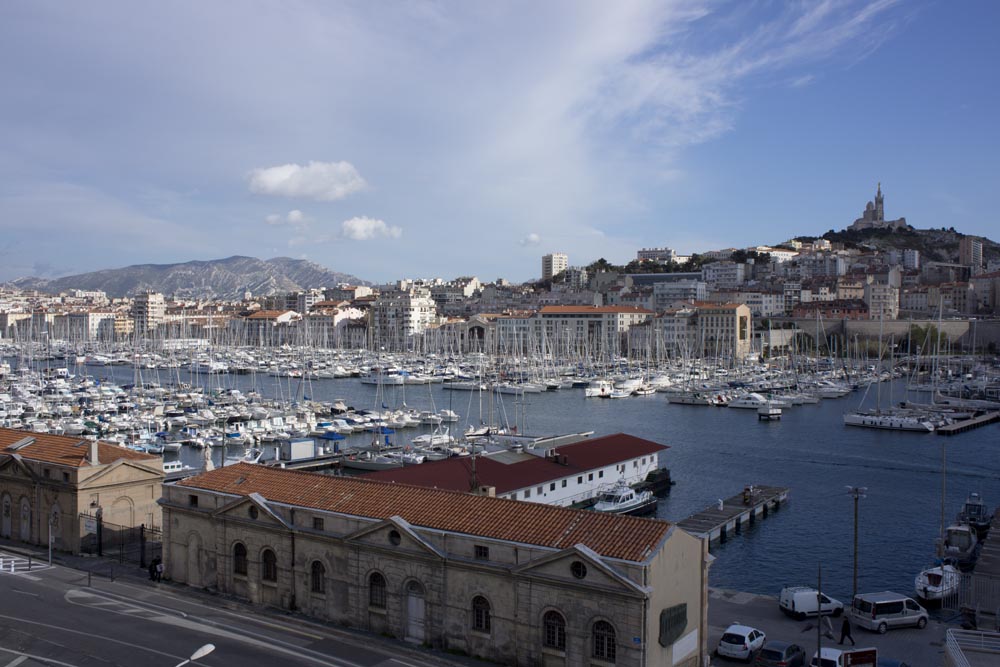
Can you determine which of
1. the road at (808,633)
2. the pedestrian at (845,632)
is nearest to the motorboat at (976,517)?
the road at (808,633)

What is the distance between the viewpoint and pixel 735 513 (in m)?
22.5

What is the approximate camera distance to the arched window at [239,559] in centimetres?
1363

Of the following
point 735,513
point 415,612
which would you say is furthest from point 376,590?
point 735,513

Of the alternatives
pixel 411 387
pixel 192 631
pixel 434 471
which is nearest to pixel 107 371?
pixel 411 387

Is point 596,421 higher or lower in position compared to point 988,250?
lower

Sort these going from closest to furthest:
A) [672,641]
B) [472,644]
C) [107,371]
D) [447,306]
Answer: [672,641] < [472,644] < [107,371] < [447,306]

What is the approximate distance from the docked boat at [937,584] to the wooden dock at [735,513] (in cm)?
475

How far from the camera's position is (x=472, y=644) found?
441 inches

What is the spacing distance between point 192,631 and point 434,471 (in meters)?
8.85

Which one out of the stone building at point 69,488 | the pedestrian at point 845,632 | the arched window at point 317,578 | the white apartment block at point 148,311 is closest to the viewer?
the arched window at point 317,578

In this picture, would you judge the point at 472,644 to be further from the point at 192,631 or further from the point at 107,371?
the point at 107,371

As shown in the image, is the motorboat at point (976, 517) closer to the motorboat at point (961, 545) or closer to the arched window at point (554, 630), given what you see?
the motorboat at point (961, 545)

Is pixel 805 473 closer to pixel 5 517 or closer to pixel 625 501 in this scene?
pixel 625 501

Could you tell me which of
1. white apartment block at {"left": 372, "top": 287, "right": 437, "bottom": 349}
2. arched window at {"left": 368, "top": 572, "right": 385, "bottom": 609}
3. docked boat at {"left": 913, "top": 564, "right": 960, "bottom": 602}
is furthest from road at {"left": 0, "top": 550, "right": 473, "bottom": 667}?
white apartment block at {"left": 372, "top": 287, "right": 437, "bottom": 349}
